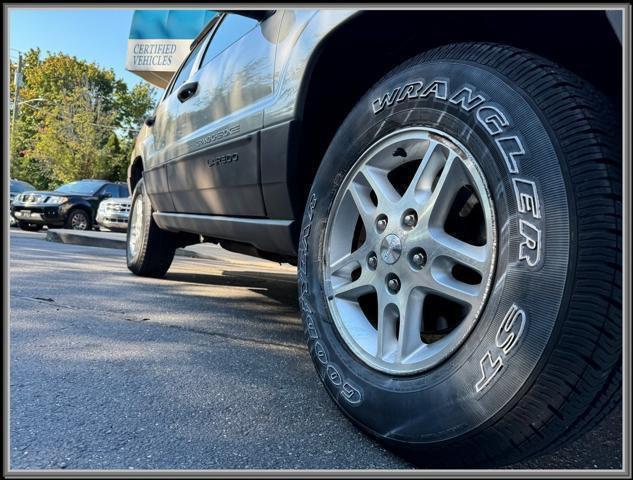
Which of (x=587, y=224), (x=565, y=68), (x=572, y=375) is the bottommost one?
(x=572, y=375)

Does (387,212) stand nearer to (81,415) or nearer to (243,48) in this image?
(81,415)

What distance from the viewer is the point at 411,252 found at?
1384 millimetres

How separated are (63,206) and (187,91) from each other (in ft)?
35.7

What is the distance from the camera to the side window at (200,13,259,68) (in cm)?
259

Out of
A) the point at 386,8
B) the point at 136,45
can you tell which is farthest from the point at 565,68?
the point at 136,45

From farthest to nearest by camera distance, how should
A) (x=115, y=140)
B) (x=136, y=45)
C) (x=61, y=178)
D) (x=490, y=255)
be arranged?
1. (x=115, y=140)
2. (x=61, y=178)
3. (x=136, y=45)
4. (x=490, y=255)

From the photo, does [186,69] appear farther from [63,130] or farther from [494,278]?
[63,130]

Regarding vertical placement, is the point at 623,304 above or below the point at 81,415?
above

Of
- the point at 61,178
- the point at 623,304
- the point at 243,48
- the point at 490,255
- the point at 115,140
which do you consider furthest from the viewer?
the point at 115,140

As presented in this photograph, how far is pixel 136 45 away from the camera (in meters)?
15.8

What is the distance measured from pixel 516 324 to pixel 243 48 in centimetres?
193

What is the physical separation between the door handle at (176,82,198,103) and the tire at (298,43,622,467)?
5.66 feet

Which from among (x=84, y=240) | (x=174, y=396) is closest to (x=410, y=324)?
(x=174, y=396)

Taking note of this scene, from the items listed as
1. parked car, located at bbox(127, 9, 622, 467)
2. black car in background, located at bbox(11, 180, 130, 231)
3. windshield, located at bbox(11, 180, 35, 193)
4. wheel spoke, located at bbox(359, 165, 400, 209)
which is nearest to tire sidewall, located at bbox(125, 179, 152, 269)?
parked car, located at bbox(127, 9, 622, 467)
